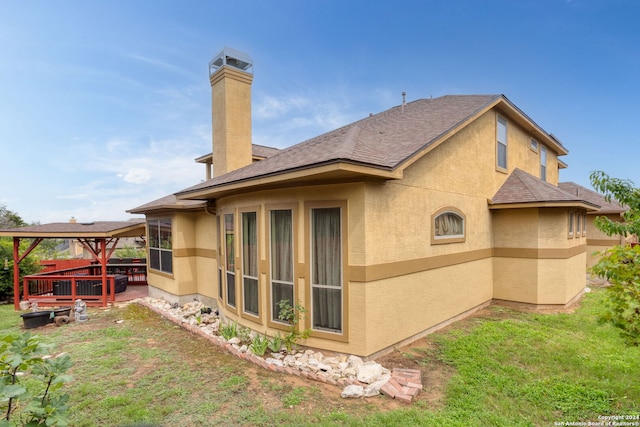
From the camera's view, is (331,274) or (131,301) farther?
(131,301)

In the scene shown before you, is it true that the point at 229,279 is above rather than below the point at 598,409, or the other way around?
above

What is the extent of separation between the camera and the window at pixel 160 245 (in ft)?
34.6

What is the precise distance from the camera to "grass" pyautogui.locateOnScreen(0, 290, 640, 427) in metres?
3.83

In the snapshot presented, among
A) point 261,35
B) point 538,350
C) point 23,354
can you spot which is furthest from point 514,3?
point 23,354

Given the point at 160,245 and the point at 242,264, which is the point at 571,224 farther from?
the point at 160,245

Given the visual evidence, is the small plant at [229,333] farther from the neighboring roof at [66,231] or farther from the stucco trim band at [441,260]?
the neighboring roof at [66,231]

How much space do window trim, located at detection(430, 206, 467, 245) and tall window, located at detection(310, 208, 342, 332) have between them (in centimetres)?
255

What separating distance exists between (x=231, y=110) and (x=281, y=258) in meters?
6.03

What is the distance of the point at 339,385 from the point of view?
15.1 ft

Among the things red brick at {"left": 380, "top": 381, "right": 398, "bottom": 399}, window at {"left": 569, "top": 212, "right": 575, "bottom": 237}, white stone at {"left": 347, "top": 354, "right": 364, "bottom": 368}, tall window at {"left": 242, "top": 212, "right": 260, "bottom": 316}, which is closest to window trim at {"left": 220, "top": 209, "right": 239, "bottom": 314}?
tall window at {"left": 242, "top": 212, "right": 260, "bottom": 316}

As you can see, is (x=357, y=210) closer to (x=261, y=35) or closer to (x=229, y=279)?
(x=229, y=279)

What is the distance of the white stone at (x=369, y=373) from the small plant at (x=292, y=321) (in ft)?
3.78

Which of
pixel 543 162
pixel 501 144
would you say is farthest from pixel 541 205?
pixel 543 162

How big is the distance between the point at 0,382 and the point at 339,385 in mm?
3888
